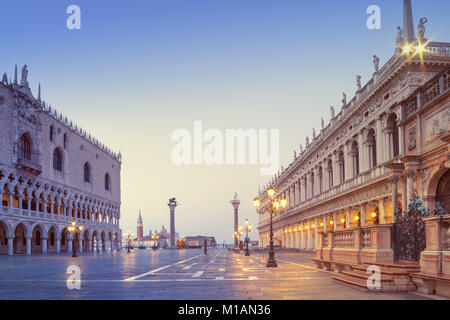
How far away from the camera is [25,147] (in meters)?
61.8

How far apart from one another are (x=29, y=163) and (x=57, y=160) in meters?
14.1

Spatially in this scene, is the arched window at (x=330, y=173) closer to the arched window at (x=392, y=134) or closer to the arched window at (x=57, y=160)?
the arched window at (x=392, y=134)

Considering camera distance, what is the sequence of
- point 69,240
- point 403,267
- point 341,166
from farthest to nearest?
point 69,240, point 341,166, point 403,267

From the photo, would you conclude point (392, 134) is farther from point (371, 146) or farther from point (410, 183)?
point (410, 183)

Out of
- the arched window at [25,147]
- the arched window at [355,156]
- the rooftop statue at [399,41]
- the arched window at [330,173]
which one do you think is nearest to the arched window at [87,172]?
the arched window at [25,147]

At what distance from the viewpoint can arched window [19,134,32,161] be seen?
198 ft

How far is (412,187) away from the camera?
25484mm

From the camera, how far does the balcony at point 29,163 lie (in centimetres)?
5669

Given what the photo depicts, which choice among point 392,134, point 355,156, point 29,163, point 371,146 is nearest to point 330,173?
point 355,156

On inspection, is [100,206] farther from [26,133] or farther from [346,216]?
[346,216]

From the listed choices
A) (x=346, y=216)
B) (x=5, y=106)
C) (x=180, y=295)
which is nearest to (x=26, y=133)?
(x=5, y=106)

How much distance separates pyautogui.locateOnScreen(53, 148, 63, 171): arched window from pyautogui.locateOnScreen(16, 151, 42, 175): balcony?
8359 millimetres

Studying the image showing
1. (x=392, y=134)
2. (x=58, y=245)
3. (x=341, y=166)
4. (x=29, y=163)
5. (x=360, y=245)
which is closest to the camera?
(x=360, y=245)
